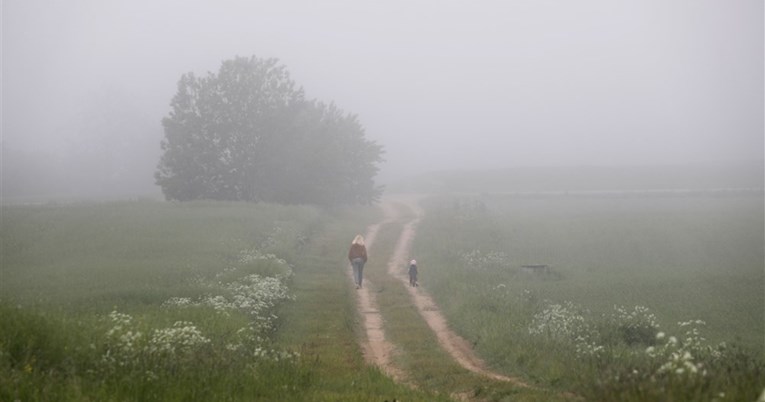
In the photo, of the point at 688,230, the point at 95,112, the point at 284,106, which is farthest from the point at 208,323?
the point at 95,112

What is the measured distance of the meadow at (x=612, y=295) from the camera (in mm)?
9555

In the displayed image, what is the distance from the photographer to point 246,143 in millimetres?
54875

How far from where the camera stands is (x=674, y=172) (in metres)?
98.3

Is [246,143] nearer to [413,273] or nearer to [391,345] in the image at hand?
[413,273]

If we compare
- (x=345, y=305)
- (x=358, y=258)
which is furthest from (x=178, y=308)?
(x=358, y=258)

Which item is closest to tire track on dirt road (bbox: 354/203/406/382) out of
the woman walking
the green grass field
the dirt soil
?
the dirt soil

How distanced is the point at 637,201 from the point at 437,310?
167 ft

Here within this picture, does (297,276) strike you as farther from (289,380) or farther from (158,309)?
(289,380)

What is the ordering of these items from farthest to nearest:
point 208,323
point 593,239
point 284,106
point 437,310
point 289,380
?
point 284,106 → point 593,239 → point 437,310 → point 208,323 → point 289,380

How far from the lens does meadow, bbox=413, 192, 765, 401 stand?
9555mm

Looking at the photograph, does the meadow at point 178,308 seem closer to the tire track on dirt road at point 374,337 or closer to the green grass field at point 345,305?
the green grass field at point 345,305

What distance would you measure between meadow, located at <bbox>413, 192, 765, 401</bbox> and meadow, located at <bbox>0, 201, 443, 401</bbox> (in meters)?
3.39

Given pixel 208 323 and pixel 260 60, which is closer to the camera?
pixel 208 323

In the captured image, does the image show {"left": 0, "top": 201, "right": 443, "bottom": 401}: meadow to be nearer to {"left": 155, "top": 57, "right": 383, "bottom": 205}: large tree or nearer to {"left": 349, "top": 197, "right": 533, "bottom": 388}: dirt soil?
{"left": 349, "top": 197, "right": 533, "bottom": 388}: dirt soil
